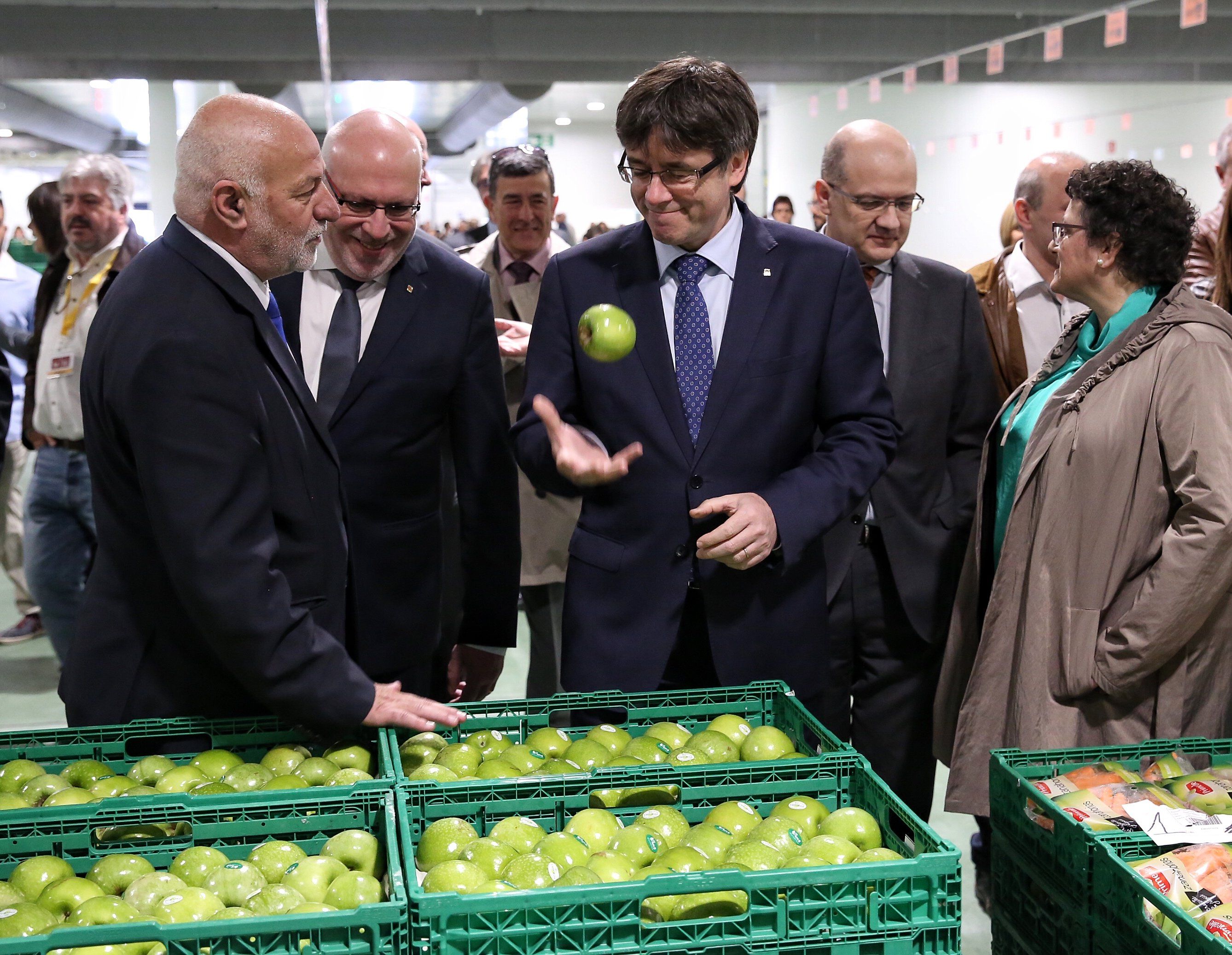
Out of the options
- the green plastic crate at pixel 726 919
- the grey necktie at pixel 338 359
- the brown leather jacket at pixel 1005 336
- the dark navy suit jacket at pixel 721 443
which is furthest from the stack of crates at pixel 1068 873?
the brown leather jacket at pixel 1005 336

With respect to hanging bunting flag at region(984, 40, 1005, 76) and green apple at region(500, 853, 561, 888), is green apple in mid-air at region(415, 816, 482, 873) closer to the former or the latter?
green apple at region(500, 853, 561, 888)

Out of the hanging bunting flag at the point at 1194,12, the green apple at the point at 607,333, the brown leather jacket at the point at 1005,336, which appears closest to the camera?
the green apple at the point at 607,333

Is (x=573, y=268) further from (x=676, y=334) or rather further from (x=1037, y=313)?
(x=1037, y=313)

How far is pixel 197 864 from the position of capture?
1438 millimetres

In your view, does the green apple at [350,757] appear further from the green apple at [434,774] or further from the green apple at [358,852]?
the green apple at [358,852]

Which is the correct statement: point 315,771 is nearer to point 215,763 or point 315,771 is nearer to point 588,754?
point 215,763

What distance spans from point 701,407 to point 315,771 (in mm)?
953

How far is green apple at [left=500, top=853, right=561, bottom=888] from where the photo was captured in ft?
4.48

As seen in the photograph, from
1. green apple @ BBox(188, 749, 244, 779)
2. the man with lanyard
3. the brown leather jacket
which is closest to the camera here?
green apple @ BBox(188, 749, 244, 779)

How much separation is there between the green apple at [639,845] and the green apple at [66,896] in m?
0.60

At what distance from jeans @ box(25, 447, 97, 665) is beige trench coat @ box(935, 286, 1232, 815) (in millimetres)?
3894

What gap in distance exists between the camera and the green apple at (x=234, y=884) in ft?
4.53

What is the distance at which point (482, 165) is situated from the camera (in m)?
5.85

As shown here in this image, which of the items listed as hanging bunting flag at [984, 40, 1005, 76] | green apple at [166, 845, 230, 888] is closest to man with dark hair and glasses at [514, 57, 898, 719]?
green apple at [166, 845, 230, 888]
